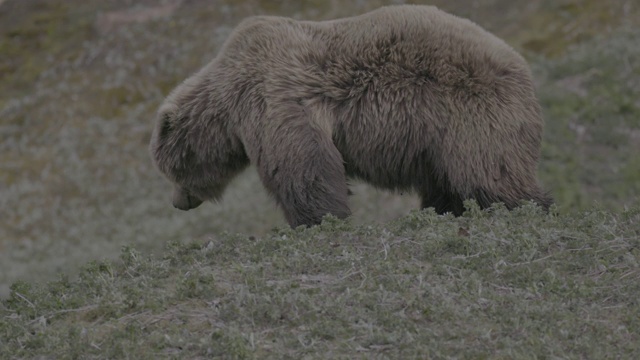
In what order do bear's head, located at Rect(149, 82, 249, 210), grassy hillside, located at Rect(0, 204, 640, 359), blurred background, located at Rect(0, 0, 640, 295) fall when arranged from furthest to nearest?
blurred background, located at Rect(0, 0, 640, 295), bear's head, located at Rect(149, 82, 249, 210), grassy hillside, located at Rect(0, 204, 640, 359)

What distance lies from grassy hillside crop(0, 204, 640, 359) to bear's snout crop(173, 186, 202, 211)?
9.47ft

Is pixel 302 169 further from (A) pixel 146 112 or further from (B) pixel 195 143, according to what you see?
(A) pixel 146 112

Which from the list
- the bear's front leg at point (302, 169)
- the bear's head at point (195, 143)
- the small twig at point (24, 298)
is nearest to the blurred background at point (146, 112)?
the bear's head at point (195, 143)

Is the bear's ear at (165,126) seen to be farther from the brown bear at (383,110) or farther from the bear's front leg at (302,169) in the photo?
the bear's front leg at (302,169)

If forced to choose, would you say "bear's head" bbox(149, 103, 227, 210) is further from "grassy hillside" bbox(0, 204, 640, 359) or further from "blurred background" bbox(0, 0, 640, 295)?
"blurred background" bbox(0, 0, 640, 295)

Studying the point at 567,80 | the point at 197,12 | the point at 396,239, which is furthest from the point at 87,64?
the point at 396,239

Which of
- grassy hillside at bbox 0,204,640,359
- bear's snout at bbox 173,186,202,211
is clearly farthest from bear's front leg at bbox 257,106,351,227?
bear's snout at bbox 173,186,202,211

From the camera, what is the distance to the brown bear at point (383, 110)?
782cm

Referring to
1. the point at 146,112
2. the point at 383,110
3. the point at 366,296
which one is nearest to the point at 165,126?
the point at 383,110

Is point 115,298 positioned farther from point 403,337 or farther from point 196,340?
point 403,337

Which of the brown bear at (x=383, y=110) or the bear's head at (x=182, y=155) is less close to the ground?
the brown bear at (x=383, y=110)

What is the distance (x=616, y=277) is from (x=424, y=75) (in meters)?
2.80

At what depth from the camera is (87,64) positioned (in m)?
23.6

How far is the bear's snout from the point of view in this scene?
9.73 metres
